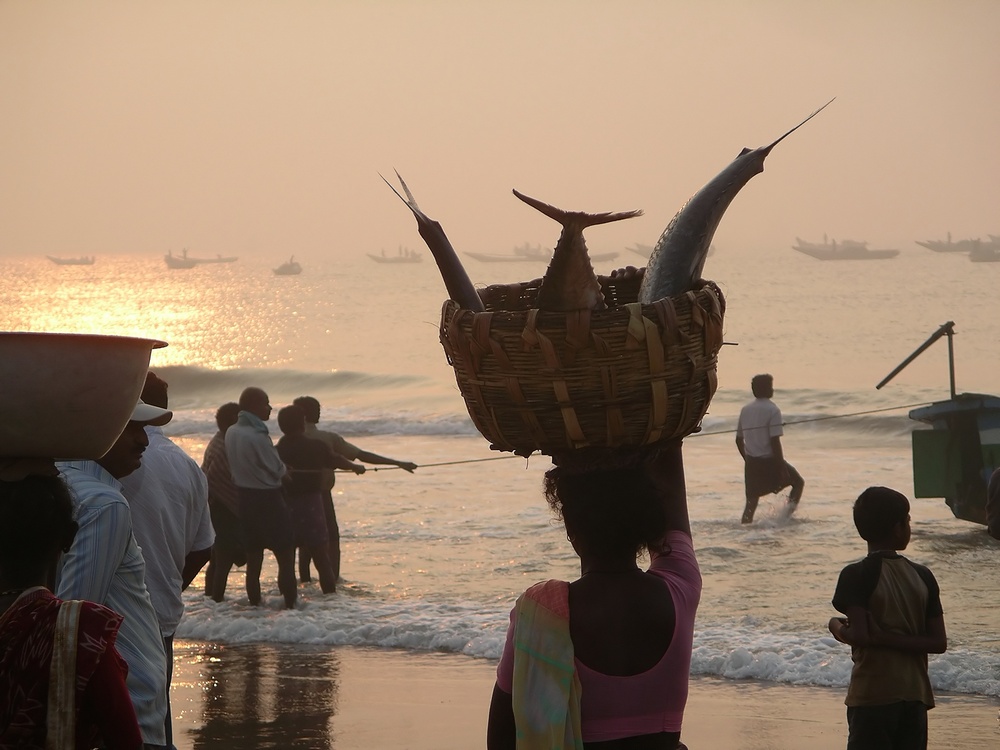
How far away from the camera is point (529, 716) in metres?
2.35

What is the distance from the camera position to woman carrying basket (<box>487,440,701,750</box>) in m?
2.36

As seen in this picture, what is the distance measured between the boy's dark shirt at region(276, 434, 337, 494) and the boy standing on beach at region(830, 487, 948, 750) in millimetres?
6139

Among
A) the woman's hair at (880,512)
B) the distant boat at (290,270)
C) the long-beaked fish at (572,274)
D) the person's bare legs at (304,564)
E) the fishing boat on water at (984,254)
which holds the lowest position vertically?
the person's bare legs at (304,564)

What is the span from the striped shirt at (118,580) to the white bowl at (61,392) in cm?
41

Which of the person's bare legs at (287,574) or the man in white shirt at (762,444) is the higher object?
the man in white shirt at (762,444)

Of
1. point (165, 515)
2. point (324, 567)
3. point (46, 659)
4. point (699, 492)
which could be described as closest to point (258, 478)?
point (324, 567)

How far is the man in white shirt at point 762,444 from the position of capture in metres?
12.4

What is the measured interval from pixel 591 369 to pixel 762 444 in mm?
10421

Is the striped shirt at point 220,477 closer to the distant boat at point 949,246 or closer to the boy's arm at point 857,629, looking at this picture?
the boy's arm at point 857,629

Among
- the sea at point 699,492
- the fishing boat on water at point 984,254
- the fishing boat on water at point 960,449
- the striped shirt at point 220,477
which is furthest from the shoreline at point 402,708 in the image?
the fishing boat on water at point 984,254

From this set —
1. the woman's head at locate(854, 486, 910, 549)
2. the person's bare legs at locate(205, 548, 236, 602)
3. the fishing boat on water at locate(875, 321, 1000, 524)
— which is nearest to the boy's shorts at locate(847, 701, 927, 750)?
the woman's head at locate(854, 486, 910, 549)

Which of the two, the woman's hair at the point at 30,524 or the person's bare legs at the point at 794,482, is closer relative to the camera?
the woman's hair at the point at 30,524

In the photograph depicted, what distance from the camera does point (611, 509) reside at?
2447 mm

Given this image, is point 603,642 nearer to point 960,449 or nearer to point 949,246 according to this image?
point 960,449
